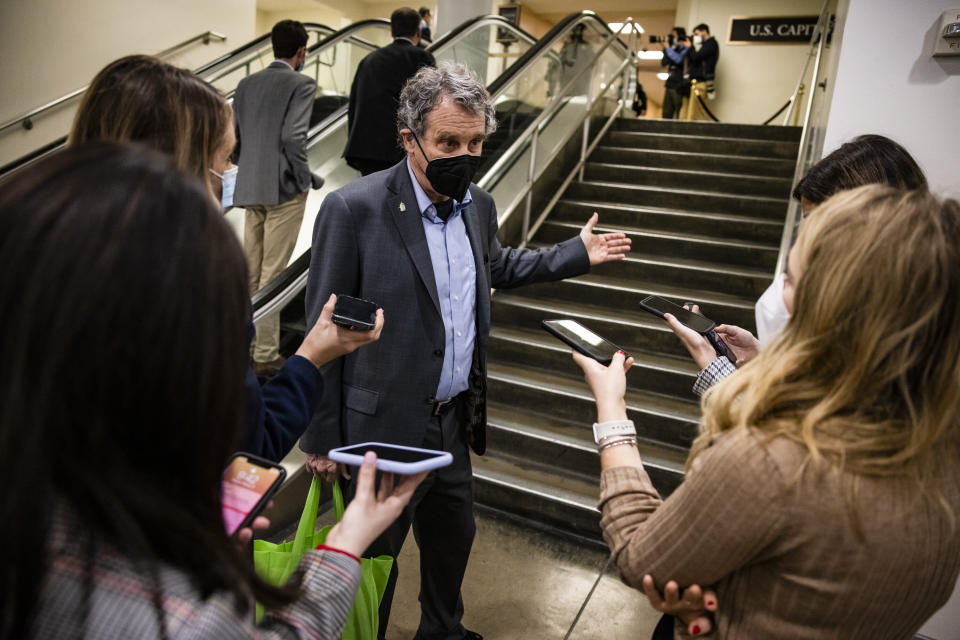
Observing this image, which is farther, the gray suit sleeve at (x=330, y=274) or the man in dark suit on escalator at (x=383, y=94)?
the man in dark suit on escalator at (x=383, y=94)

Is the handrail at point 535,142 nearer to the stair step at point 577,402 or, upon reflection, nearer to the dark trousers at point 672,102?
the stair step at point 577,402

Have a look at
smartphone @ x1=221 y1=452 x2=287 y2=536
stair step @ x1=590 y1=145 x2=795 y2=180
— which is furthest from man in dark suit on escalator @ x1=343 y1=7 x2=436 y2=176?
smartphone @ x1=221 y1=452 x2=287 y2=536

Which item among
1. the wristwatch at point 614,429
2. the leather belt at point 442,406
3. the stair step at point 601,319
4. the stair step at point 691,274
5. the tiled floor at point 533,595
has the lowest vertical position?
the tiled floor at point 533,595

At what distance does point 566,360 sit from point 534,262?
1784 millimetres

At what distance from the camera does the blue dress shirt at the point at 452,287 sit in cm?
190

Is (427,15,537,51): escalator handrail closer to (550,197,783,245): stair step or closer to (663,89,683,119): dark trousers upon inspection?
(550,197,783,245): stair step

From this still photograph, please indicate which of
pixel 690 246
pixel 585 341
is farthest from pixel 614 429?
pixel 690 246

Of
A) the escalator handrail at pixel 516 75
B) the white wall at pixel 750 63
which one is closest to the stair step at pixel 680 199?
the escalator handrail at pixel 516 75

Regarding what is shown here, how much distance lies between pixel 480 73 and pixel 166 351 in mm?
6119

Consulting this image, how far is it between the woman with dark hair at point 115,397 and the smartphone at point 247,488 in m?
0.27

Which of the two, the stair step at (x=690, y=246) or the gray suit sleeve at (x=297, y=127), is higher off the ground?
the gray suit sleeve at (x=297, y=127)

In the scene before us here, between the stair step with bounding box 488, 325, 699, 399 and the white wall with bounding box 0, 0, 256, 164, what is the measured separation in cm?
510

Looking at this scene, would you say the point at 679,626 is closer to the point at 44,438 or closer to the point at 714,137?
the point at 44,438

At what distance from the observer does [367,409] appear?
72.6 inches
